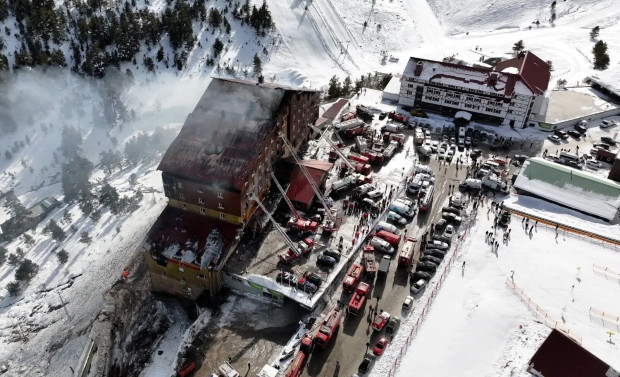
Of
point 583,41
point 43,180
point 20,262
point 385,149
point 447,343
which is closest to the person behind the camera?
point 447,343

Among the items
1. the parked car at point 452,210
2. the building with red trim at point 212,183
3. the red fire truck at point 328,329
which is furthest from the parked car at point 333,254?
the parked car at point 452,210

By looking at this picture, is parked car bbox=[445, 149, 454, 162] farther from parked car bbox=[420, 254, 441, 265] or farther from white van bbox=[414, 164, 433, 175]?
parked car bbox=[420, 254, 441, 265]

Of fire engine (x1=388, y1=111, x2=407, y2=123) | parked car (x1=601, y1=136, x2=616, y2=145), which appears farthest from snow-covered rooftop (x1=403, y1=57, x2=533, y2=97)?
parked car (x1=601, y1=136, x2=616, y2=145)

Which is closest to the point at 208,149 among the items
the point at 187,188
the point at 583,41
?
the point at 187,188

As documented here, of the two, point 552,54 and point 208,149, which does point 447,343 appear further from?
point 552,54

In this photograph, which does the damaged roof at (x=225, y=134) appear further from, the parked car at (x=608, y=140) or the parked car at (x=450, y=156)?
the parked car at (x=608, y=140)
